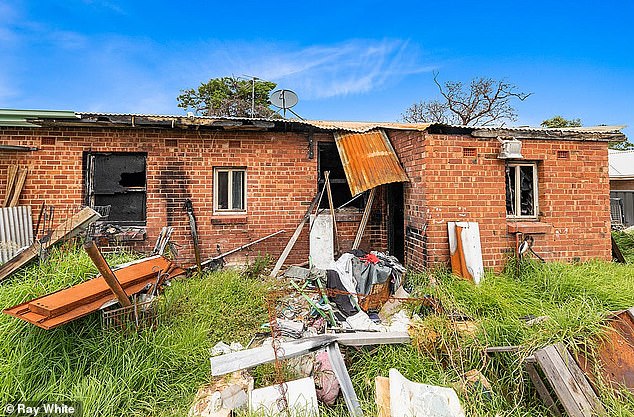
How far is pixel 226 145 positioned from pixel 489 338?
18.8ft

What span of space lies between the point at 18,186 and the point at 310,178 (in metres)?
5.63

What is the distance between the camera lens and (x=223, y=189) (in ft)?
22.4

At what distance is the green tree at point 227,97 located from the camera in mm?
21734

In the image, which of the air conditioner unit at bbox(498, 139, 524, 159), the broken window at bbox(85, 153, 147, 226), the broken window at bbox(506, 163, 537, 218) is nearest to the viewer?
the air conditioner unit at bbox(498, 139, 524, 159)

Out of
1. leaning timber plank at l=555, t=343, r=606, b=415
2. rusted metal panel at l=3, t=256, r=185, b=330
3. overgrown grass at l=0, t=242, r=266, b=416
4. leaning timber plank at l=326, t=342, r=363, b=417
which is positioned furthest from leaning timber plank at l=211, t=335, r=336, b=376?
leaning timber plank at l=555, t=343, r=606, b=415

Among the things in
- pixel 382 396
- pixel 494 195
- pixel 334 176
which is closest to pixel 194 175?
pixel 334 176

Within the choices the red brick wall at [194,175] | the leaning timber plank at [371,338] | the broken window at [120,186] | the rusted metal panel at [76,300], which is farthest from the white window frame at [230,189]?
the leaning timber plank at [371,338]

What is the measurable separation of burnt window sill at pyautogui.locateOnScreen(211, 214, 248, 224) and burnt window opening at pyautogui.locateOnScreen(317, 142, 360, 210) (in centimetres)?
176

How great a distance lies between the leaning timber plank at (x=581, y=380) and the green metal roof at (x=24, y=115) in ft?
26.3

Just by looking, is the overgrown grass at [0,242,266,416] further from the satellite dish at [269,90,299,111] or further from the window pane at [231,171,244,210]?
the satellite dish at [269,90,299,111]

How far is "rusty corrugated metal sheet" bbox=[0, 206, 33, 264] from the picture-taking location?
5.47m

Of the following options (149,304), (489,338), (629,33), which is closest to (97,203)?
(149,304)

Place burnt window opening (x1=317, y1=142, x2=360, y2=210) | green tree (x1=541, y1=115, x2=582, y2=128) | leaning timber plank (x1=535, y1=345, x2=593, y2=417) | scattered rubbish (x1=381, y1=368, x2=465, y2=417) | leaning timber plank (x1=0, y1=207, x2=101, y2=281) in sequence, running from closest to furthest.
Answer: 1. leaning timber plank (x1=535, y1=345, x2=593, y2=417)
2. scattered rubbish (x1=381, y1=368, x2=465, y2=417)
3. leaning timber plank (x1=0, y1=207, x2=101, y2=281)
4. burnt window opening (x1=317, y1=142, x2=360, y2=210)
5. green tree (x1=541, y1=115, x2=582, y2=128)

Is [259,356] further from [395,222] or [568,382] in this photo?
[395,222]
